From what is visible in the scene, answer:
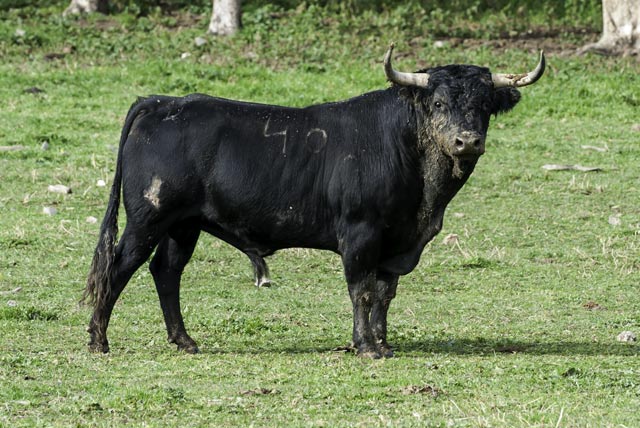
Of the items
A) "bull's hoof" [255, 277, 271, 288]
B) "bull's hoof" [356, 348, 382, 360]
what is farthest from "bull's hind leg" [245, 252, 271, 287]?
"bull's hoof" [356, 348, 382, 360]

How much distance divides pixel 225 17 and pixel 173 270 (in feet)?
43.1

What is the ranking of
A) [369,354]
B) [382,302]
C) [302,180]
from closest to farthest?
[369,354]
[302,180]
[382,302]

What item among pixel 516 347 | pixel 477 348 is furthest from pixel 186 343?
pixel 516 347

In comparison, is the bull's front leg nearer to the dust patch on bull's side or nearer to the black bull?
the black bull

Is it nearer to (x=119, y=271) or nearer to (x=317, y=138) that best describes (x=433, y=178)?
(x=317, y=138)

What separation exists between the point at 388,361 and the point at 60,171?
7.43m

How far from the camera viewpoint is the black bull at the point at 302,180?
28.3ft

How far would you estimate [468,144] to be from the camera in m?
8.12

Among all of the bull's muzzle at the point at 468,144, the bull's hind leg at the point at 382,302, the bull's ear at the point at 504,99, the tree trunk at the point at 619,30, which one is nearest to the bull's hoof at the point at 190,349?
the bull's hind leg at the point at 382,302

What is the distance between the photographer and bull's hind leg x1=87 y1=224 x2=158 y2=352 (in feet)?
28.4

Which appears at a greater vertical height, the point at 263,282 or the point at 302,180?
the point at 302,180

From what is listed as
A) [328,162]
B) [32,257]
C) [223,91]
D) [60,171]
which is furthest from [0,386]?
[223,91]

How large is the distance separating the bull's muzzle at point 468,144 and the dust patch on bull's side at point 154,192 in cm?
203

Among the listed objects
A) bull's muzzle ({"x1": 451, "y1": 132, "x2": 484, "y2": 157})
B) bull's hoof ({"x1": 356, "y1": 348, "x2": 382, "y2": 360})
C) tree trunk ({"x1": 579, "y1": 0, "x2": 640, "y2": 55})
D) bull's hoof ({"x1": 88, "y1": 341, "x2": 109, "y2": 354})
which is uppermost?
bull's muzzle ({"x1": 451, "y1": 132, "x2": 484, "y2": 157})
